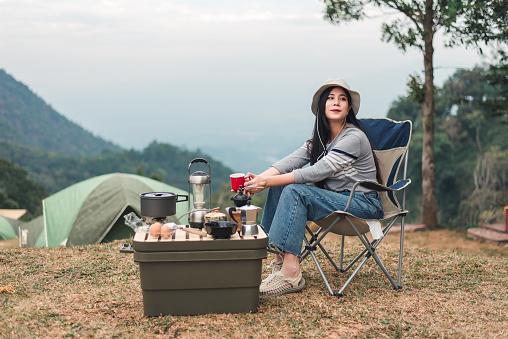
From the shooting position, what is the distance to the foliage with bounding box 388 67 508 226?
17.2 meters

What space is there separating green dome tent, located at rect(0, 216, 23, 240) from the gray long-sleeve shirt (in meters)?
6.47

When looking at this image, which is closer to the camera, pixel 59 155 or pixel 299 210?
pixel 299 210

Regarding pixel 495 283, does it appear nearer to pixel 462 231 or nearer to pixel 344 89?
pixel 344 89

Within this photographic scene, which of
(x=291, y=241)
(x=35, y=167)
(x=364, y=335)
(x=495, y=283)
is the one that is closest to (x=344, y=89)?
(x=291, y=241)

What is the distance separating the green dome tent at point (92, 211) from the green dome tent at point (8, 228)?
2379mm

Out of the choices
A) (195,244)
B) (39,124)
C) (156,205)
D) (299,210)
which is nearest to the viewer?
(195,244)

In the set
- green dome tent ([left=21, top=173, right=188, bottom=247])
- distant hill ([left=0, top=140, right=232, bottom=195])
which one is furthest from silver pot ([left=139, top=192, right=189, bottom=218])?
distant hill ([left=0, top=140, right=232, bottom=195])

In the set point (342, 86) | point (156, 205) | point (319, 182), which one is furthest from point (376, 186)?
point (156, 205)

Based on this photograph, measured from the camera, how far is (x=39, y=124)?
Answer: 46.0 m

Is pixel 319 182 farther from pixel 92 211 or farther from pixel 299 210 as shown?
pixel 92 211

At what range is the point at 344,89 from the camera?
8.65ft

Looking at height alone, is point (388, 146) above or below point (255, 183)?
above

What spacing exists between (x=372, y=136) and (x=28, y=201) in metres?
18.2

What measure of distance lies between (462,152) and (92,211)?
17501mm
